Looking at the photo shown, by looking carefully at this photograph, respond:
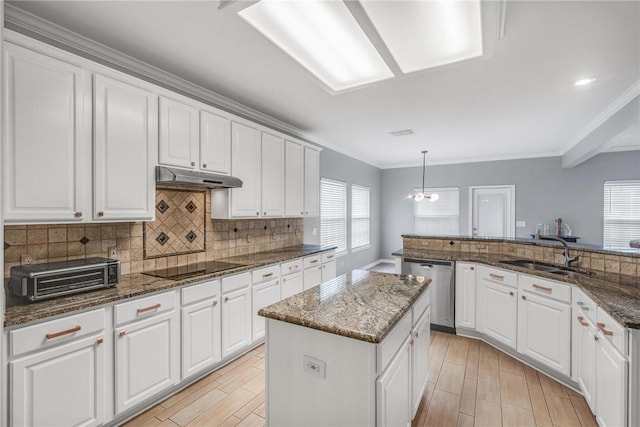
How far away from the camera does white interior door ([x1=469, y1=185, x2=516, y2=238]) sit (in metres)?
6.55

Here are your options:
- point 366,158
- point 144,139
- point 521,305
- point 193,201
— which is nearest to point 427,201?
point 366,158

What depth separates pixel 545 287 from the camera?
8.41 feet

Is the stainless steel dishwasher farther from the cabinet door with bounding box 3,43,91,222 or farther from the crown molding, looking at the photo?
the cabinet door with bounding box 3,43,91,222

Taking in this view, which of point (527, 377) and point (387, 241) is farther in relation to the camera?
point (387, 241)

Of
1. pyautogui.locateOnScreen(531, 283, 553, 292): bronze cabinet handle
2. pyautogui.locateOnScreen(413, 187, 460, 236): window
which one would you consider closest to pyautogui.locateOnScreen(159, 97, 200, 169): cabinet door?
pyautogui.locateOnScreen(531, 283, 553, 292): bronze cabinet handle

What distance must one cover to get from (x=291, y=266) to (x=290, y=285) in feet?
0.73

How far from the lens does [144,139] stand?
233cm

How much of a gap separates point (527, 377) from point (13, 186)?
3984 millimetres

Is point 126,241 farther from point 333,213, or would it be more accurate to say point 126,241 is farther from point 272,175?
point 333,213

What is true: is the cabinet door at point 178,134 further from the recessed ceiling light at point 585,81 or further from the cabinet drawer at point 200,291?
the recessed ceiling light at point 585,81

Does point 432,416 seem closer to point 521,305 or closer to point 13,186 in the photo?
point 521,305

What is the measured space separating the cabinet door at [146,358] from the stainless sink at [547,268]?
315cm

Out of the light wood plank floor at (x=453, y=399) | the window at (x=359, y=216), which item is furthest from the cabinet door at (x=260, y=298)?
the window at (x=359, y=216)

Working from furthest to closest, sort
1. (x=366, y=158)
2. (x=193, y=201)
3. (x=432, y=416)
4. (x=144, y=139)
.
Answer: (x=366, y=158), (x=193, y=201), (x=144, y=139), (x=432, y=416)
